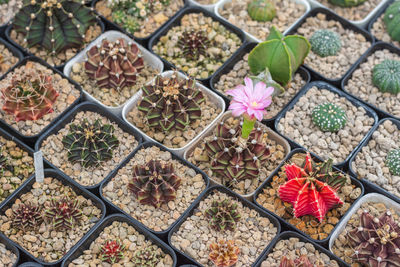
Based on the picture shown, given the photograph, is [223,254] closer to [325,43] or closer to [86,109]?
[86,109]

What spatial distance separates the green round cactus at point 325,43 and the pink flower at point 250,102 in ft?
4.40

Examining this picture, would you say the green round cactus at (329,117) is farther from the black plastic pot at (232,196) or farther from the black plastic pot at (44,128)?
the black plastic pot at (44,128)

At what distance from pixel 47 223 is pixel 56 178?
1.21 feet

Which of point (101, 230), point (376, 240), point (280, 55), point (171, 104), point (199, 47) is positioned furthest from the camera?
point (199, 47)

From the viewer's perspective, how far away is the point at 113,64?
15.0 ft

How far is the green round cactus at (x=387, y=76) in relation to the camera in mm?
4730

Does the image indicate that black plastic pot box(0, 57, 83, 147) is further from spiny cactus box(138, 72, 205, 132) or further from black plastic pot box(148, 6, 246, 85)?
black plastic pot box(148, 6, 246, 85)

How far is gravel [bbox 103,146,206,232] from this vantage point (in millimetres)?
4059

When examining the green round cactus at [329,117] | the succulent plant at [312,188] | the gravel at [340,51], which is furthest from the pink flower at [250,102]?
the gravel at [340,51]

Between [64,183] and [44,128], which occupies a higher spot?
[44,128]

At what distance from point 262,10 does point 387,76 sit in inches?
50.6

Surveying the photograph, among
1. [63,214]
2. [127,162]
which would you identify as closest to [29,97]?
[127,162]

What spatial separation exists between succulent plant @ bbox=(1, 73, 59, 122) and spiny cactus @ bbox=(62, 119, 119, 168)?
0.37 meters

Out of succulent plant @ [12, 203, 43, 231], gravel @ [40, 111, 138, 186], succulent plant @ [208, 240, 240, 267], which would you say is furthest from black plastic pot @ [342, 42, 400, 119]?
succulent plant @ [12, 203, 43, 231]
